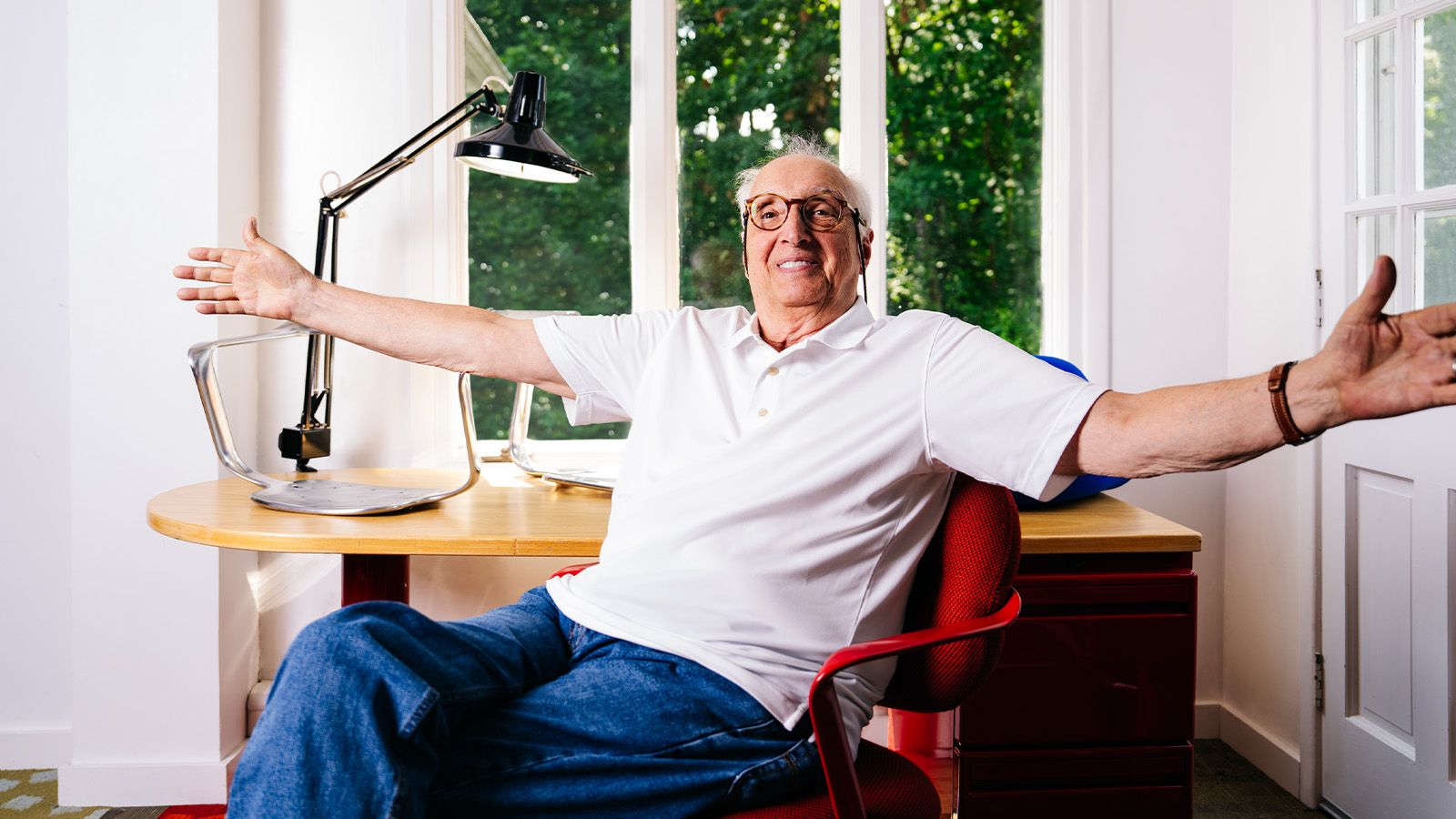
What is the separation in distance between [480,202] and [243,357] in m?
0.72

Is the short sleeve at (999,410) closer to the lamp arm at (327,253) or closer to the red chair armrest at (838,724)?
the red chair armrest at (838,724)

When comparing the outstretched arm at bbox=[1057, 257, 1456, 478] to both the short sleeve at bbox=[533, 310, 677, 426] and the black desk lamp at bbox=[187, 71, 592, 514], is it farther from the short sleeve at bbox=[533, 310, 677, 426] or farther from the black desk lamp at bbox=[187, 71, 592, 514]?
the black desk lamp at bbox=[187, 71, 592, 514]

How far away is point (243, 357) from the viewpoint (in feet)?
8.48

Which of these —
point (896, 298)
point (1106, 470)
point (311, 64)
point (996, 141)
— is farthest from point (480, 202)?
point (1106, 470)

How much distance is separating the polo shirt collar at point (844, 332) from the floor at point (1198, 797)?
3.82ft

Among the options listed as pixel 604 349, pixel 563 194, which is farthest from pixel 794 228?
pixel 563 194

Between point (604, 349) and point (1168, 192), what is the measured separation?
173 cm

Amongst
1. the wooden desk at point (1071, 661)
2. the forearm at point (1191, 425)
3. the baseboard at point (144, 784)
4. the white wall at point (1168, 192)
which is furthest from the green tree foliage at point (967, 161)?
the baseboard at point (144, 784)

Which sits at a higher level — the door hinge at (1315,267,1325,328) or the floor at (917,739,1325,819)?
the door hinge at (1315,267,1325,328)

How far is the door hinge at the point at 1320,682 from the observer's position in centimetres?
236

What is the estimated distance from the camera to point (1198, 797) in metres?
2.43

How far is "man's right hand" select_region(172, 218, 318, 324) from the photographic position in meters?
1.71

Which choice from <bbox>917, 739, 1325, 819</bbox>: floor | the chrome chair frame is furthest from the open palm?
the chrome chair frame

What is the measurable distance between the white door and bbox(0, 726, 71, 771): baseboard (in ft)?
10.2
